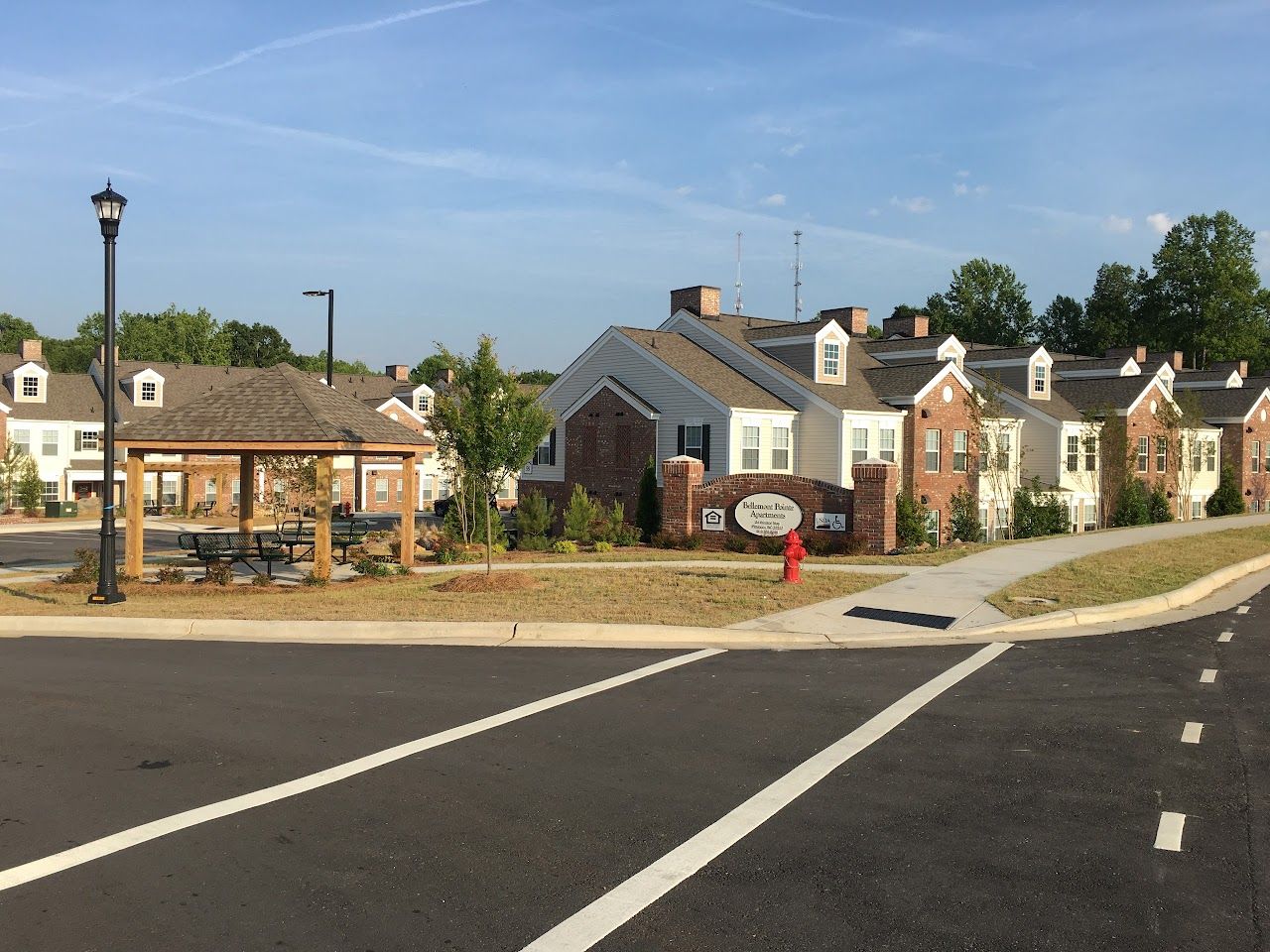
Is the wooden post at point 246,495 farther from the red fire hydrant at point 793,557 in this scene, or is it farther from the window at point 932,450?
the window at point 932,450

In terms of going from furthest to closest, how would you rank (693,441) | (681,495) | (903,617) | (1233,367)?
(1233,367) → (693,441) → (681,495) → (903,617)

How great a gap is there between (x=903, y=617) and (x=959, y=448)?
24.1 meters

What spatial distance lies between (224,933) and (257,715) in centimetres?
464

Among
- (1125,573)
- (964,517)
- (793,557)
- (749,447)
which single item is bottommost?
(1125,573)

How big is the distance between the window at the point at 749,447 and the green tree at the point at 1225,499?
92.4ft

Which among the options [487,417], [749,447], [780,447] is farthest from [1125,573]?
[780,447]

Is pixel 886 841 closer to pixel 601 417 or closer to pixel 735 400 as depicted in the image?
pixel 735 400

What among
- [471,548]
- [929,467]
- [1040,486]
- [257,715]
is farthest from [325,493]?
[1040,486]

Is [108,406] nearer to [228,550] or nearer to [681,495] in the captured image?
[228,550]

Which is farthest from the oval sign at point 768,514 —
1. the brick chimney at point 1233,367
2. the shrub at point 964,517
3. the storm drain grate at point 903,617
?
the brick chimney at point 1233,367

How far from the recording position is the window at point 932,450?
120 feet

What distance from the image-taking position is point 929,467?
3666cm

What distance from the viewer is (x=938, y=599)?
54.8 feet

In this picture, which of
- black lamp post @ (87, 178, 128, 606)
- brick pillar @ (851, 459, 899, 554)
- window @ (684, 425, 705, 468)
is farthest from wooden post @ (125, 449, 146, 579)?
window @ (684, 425, 705, 468)
